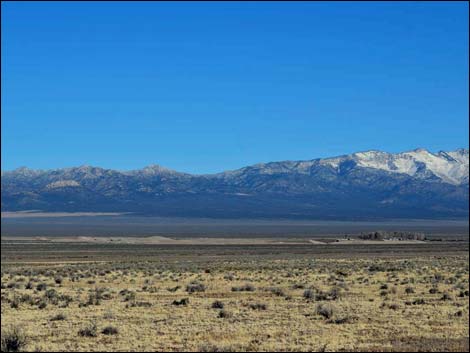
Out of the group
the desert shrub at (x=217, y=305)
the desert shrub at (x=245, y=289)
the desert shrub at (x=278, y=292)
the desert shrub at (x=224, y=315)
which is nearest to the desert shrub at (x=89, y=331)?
the desert shrub at (x=224, y=315)

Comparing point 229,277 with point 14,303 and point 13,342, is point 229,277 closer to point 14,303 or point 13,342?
point 14,303

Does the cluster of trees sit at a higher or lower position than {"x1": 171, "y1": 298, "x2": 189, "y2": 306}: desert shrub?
higher

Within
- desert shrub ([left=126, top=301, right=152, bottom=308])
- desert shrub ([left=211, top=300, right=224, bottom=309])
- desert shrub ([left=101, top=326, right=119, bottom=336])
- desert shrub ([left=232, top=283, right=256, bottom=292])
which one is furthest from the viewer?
desert shrub ([left=232, top=283, right=256, bottom=292])

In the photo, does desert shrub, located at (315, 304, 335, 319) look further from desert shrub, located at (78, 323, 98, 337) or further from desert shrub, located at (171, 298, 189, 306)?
desert shrub, located at (78, 323, 98, 337)

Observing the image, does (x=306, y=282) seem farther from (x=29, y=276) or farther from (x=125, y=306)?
(x=29, y=276)

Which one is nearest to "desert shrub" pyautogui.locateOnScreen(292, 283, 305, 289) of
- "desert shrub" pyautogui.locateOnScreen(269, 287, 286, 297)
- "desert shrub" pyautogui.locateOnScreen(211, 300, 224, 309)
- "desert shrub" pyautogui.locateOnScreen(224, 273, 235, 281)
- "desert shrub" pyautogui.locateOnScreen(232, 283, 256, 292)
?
"desert shrub" pyautogui.locateOnScreen(269, 287, 286, 297)

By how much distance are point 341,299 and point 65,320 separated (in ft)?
39.3

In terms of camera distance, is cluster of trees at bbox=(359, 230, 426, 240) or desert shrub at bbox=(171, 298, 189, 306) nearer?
desert shrub at bbox=(171, 298, 189, 306)

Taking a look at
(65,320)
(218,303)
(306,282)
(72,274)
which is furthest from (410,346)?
(72,274)

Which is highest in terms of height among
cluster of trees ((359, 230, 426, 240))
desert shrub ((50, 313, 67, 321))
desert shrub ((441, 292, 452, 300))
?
cluster of trees ((359, 230, 426, 240))

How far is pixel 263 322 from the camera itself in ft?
77.6

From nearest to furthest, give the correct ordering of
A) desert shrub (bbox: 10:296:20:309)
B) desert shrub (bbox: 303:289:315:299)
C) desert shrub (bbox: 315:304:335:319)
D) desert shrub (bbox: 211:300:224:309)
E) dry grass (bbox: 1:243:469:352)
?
dry grass (bbox: 1:243:469:352) < desert shrub (bbox: 315:304:335:319) < desert shrub (bbox: 211:300:224:309) < desert shrub (bbox: 10:296:20:309) < desert shrub (bbox: 303:289:315:299)

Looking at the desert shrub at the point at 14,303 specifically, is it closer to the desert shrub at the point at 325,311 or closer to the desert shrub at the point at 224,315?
the desert shrub at the point at 224,315

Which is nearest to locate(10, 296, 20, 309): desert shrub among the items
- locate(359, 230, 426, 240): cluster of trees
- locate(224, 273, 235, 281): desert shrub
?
locate(224, 273, 235, 281): desert shrub
